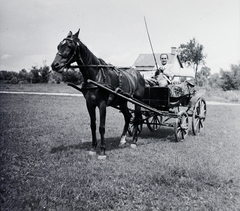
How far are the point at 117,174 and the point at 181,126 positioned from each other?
12.0 feet

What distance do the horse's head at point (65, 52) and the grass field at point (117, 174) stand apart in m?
2.08

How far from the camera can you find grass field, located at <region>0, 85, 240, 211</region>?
12.2 feet

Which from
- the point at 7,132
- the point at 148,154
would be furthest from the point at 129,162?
the point at 7,132

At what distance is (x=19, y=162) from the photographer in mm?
5227

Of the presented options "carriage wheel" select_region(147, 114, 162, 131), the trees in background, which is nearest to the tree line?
the trees in background

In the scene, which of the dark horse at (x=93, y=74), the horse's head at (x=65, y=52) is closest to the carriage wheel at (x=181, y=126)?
the dark horse at (x=93, y=74)

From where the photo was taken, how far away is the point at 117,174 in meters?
4.85

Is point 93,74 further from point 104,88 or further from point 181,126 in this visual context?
point 181,126

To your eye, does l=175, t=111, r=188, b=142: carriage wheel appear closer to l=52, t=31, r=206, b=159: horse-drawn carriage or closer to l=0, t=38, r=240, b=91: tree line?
l=52, t=31, r=206, b=159: horse-drawn carriage

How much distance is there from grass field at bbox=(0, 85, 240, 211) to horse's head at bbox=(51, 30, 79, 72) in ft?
6.82

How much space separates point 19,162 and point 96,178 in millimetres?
1799

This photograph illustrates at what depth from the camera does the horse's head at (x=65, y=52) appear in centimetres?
505

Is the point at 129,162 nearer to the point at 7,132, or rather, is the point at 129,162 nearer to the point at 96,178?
the point at 96,178

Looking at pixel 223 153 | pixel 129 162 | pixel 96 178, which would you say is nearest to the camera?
pixel 96 178
